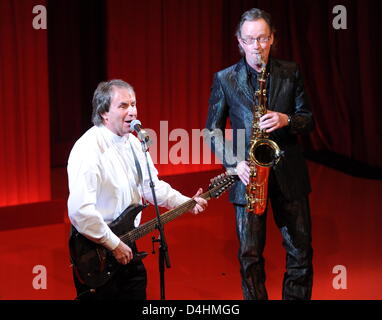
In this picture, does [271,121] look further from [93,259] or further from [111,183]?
→ [93,259]

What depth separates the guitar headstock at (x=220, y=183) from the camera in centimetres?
365

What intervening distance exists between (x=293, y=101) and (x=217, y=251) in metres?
2.22

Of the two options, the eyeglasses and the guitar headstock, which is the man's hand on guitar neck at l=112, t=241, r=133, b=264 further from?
the eyeglasses

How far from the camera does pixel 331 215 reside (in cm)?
645

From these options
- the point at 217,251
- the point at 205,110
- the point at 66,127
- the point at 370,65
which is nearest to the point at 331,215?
the point at 217,251

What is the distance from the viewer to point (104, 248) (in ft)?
11.3

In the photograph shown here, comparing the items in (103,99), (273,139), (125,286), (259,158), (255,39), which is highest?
(255,39)

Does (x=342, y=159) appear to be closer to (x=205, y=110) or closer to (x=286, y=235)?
(x=205, y=110)

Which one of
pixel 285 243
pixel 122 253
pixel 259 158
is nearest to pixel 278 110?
pixel 259 158

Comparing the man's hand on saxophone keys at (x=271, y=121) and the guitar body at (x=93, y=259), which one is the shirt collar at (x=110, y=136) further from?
the man's hand on saxophone keys at (x=271, y=121)

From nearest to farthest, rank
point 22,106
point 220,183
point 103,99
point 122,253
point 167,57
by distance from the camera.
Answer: point 122,253 → point 103,99 → point 220,183 → point 22,106 → point 167,57

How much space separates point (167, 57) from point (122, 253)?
4.31m

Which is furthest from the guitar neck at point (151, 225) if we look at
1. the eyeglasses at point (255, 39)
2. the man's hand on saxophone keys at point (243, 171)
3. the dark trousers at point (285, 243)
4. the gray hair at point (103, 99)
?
the eyeglasses at point (255, 39)

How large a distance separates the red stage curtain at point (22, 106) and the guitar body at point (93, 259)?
2.84 metres
